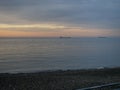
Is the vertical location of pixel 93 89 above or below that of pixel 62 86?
above

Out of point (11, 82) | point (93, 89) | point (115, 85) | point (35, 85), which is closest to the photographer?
point (93, 89)

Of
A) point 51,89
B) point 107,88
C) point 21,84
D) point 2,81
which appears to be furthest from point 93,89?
point 2,81

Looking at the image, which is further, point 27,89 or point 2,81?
point 2,81

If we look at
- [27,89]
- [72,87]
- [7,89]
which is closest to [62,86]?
[72,87]

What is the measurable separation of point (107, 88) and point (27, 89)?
12.9ft

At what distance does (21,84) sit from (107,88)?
5.02m

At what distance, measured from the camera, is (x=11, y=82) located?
16.5m

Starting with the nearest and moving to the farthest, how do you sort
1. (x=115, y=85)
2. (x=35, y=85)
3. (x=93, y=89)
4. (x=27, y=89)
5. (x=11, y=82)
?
1. (x=93, y=89)
2. (x=115, y=85)
3. (x=27, y=89)
4. (x=35, y=85)
5. (x=11, y=82)

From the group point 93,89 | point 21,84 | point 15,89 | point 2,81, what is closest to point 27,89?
point 15,89

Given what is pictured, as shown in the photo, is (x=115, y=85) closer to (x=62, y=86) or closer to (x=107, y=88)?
(x=107, y=88)

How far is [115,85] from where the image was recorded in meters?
13.0

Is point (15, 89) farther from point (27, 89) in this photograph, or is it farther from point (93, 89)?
point (93, 89)

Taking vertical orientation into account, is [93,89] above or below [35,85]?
above

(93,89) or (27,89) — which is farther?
(27,89)
